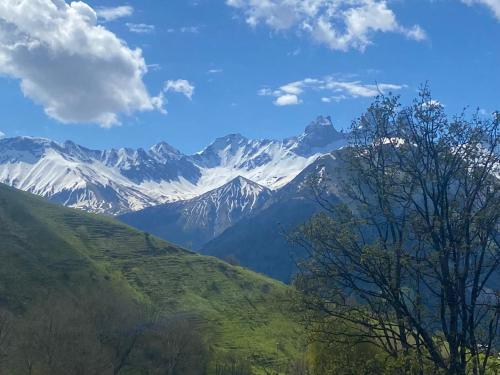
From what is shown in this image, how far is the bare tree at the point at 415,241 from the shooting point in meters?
19.6

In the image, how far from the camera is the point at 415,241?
837 inches

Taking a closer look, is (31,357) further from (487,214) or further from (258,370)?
(487,214)

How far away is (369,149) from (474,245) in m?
5.56

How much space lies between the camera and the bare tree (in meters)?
19.6

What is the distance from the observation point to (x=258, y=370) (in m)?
150

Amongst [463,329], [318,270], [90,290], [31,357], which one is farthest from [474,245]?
[90,290]

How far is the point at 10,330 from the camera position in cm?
10388

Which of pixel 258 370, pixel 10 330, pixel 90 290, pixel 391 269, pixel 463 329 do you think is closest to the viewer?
pixel 463 329

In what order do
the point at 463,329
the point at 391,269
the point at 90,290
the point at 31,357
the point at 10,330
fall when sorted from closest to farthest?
1. the point at 463,329
2. the point at 391,269
3. the point at 31,357
4. the point at 10,330
5. the point at 90,290

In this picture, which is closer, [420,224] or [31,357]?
[420,224]

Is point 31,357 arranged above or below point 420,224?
below

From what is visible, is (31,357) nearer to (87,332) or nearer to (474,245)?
(87,332)

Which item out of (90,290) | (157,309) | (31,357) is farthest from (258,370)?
(31,357)

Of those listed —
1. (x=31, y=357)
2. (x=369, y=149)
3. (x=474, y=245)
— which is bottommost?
(x=31, y=357)
